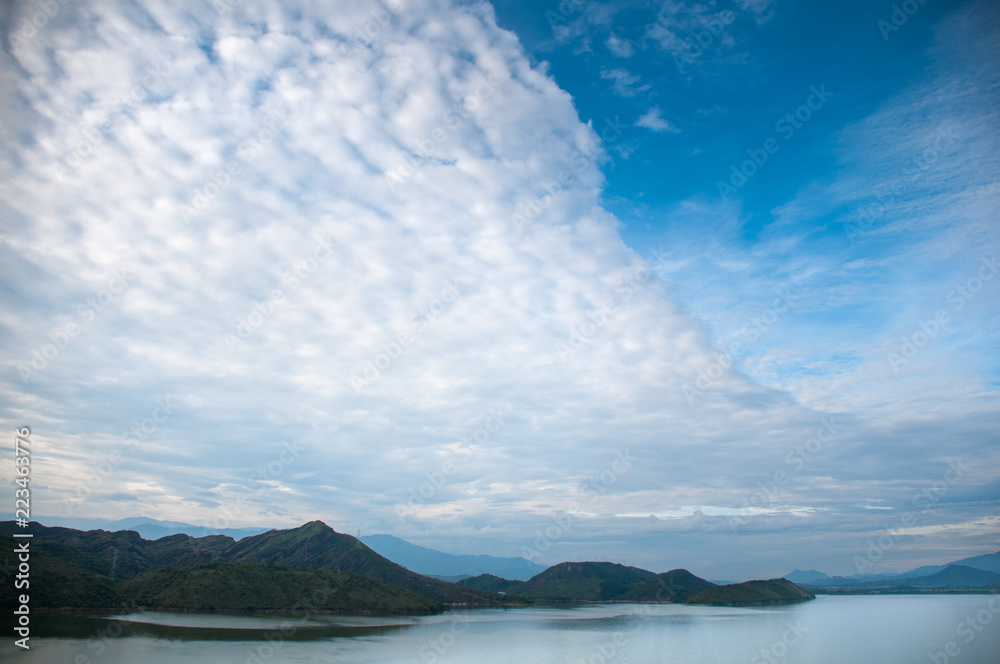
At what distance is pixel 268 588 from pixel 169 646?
74.7 metres

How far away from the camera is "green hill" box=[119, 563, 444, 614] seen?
428 feet

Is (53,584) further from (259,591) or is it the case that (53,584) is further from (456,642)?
(456,642)

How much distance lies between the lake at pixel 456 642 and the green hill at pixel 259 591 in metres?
11.0

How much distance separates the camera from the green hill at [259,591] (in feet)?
428

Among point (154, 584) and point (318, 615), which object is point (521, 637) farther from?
point (154, 584)

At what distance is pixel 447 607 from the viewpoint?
646 ft

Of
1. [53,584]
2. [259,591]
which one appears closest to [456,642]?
[259,591]

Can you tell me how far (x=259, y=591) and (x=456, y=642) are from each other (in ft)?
235

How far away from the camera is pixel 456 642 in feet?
321

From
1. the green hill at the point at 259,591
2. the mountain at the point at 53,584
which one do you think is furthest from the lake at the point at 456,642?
the green hill at the point at 259,591

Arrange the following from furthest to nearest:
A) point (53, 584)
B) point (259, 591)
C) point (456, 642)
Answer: point (259, 591)
point (53, 584)
point (456, 642)

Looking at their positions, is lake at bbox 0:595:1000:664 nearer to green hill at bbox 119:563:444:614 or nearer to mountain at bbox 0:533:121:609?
mountain at bbox 0:533:121:609

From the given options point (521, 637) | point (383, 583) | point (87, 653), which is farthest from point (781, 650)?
point (383, 583)

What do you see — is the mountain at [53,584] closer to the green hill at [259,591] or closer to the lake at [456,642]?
the lake at [456,642]
